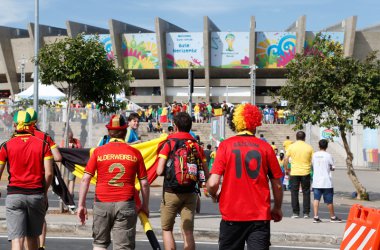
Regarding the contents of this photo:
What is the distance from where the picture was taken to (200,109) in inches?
1849

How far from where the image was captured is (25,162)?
7348mm

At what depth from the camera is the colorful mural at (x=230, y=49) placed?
71.1 meters

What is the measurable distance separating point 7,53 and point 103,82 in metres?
61.3

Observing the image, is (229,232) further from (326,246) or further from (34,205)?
(326,246)

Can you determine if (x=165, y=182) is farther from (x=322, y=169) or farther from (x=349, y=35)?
(x=349, y=35)

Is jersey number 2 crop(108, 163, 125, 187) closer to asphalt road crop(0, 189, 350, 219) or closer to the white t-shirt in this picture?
the white t-shirt

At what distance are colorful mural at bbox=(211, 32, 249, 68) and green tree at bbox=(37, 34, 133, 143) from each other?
51.7 metres

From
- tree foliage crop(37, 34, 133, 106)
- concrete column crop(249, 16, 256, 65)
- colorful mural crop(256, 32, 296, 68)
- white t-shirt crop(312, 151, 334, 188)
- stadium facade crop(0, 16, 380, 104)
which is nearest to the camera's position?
white t-shirt crop(312, 151, 334, 188)

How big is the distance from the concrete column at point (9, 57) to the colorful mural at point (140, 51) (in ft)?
41.9

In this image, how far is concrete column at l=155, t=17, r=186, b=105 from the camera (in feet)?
234

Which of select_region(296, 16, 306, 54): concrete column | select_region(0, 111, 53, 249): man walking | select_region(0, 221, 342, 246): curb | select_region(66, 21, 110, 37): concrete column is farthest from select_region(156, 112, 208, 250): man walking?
select_region(66, 21, 110, 37): concrete column

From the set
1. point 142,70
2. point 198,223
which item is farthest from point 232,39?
point 198,223

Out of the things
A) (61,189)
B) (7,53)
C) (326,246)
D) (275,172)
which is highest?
(7,53)

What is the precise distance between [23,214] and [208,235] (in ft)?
14.1
